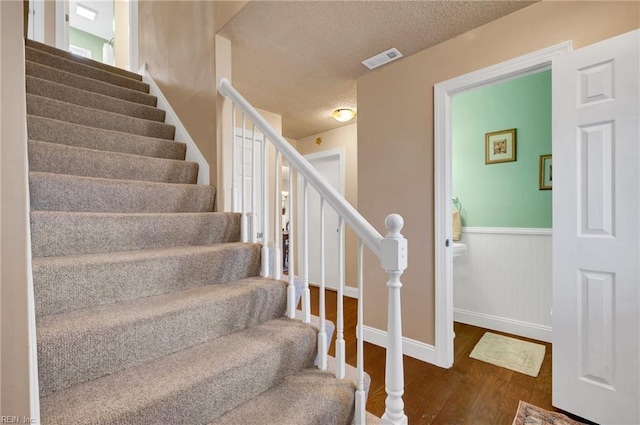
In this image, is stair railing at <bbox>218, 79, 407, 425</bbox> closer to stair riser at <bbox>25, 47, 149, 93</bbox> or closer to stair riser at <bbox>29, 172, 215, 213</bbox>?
stair riser at <bbox>29, 172, 215, 213</bbox>

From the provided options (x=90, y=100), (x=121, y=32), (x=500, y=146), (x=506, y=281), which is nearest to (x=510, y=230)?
(x=506, y=281)

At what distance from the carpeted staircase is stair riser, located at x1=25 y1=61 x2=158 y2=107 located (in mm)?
270

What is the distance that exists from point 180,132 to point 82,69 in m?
1.11

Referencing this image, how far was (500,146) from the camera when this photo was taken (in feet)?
9.19

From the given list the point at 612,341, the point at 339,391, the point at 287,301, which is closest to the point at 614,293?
the point at 612,341

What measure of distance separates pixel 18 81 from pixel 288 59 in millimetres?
2131

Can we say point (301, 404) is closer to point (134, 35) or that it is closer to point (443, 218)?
point (443, 218)

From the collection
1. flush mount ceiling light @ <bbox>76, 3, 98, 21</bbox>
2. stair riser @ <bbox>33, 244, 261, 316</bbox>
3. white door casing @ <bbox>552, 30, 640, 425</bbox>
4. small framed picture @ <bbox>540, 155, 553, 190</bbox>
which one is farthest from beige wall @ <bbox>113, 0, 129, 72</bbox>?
small framed picture @ <bbox>540, 155, 553, 190</bbox>

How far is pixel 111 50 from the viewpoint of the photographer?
17.0 feet

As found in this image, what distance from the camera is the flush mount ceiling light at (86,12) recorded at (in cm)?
457

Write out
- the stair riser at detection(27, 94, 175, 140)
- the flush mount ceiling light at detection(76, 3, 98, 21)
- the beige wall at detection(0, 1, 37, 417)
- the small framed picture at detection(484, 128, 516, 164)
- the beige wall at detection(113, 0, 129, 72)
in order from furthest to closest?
the flush mount ceiling light at detection(76, 3, 98, 21), the beige wall at detection(113, 0, 129, 72), the small framed picture at detection(484, 128, 516, 164), the stair riser at detection(27, 94, 175, 140), the beige wall at detection(0, 1, 37, 417)

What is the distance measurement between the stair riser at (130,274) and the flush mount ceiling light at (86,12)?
5481mm

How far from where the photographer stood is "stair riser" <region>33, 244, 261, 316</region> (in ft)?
3.50

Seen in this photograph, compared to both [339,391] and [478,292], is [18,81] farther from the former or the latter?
[478,292]
